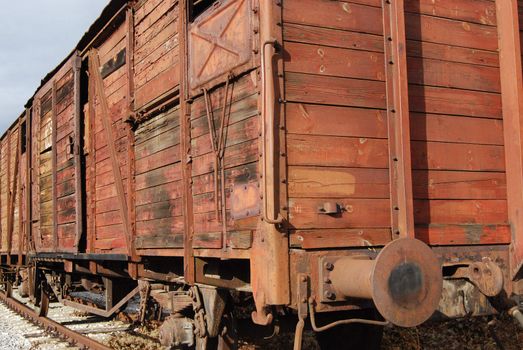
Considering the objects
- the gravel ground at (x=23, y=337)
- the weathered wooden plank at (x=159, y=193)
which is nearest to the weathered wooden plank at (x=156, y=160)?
the weathered wooden plank at (x=159, y=193)

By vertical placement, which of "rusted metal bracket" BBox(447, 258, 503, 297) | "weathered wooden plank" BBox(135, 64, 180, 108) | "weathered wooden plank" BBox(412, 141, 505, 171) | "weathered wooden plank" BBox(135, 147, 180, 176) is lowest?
"rusted metal bracket" BBox(447, 258, 503, 297)

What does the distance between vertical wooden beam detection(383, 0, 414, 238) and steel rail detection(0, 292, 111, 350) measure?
4.16 metres

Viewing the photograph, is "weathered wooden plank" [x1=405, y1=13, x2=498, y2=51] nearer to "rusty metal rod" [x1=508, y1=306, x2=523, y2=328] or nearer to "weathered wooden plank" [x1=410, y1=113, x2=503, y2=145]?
"weathered wooden plank" [x1=410, y1=113, x2=503, y2=145]

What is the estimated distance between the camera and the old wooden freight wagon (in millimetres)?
3332

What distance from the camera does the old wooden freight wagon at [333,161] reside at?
131 inches

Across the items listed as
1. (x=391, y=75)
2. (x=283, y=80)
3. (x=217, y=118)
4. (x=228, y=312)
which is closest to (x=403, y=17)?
(x=391, y=75)

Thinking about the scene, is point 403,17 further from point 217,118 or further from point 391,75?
point 217,118

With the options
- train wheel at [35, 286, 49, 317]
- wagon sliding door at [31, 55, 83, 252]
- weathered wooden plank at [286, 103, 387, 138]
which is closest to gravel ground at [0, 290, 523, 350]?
train wheel at [35, 286, 49, 317]

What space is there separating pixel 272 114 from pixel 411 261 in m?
1.18

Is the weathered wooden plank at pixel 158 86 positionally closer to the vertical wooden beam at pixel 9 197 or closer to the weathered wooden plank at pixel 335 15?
the weathered wooden plank at pixel 335 15

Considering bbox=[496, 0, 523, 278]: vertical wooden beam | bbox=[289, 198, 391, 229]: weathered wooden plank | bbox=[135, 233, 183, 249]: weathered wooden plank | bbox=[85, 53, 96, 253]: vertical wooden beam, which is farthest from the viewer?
bbox=[85, 53, 96, 253]: vertical wooden beam

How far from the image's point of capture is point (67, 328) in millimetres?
8289

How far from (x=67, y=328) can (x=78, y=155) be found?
9.25 feet

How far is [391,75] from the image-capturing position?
3.72 metres
